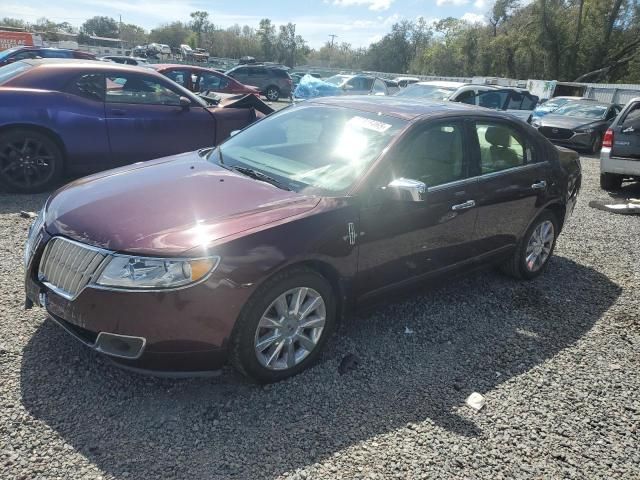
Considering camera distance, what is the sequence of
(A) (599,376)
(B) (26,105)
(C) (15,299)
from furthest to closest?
(B) (26,105) < (C) (15,299) < (A) (599,376)

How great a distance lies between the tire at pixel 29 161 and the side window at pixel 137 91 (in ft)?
3.22

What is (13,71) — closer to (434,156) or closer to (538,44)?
(434,156)

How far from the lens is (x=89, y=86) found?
6.46 metres

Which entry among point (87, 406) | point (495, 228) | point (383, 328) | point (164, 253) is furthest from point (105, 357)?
point (495, 228)

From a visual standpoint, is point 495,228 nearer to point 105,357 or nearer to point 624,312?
point 624,312

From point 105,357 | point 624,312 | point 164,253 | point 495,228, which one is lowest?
point 624,312

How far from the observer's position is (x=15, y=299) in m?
3.73

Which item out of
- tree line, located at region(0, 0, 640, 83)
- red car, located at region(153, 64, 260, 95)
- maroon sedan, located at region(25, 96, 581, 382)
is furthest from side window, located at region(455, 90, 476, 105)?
tree line, located at region(0, 0, 640, 83)

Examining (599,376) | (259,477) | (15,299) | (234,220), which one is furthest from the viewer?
(15,299)

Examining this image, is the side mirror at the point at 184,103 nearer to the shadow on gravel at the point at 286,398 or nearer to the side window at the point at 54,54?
the shadow on gravel at the point at 286,398

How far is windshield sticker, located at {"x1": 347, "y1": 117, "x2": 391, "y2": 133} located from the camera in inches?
144

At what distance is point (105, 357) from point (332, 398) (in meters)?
1.26

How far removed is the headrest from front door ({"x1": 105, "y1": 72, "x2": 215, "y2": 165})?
436 cm

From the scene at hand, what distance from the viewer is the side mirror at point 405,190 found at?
318 cm
